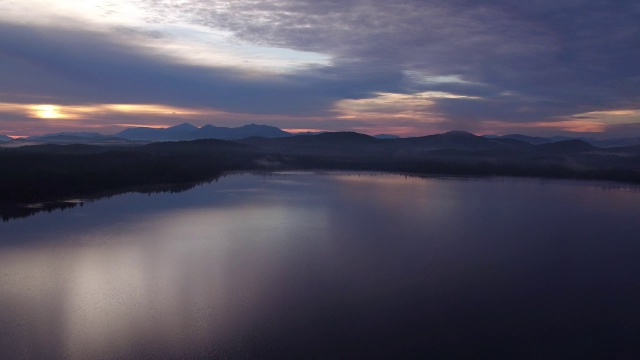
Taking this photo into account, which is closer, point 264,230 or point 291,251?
point 291,251

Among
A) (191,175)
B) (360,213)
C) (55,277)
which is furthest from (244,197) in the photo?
(55,277)

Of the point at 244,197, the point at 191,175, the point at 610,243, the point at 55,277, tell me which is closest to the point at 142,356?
the point at 55,277

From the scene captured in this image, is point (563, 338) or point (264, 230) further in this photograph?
point (264, 230)

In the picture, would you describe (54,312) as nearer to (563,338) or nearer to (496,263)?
(563,338)

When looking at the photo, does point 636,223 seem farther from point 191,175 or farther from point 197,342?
point 191,175

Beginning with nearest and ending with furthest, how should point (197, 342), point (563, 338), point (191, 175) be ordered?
point (197, 342)
point (563, 338)
point (191, 175)

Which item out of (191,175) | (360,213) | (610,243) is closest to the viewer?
(610,243)
